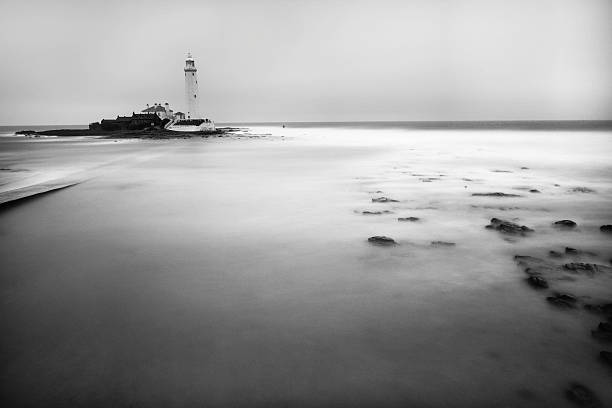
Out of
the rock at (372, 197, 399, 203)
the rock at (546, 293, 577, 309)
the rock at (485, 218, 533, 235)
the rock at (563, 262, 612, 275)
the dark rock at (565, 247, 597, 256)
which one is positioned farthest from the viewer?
the rock at (372, 197, 399, 203)

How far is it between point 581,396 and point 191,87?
68.8m

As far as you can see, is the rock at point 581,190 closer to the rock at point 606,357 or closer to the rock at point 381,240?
the rock at point 381,240

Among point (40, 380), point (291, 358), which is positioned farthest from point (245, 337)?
point (40, 380)

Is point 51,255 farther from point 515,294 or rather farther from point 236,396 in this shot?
point 515,294

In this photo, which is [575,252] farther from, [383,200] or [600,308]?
[383,200]

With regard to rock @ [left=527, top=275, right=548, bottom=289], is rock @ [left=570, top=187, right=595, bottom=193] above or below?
above

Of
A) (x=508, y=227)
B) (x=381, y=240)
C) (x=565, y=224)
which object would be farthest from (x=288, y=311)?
(x=565, y=224)

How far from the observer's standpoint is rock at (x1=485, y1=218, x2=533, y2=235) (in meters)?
6.67

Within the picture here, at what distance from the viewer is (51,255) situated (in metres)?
5.81

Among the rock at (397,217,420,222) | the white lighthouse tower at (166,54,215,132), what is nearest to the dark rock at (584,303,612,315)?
the rock at (397,217,420,222)

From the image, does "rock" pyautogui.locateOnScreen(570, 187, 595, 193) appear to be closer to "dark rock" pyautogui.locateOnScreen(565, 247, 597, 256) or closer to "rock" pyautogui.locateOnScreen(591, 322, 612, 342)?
"dark rock" pyautogui.locateOnScreen(565, 247, 597, 256)

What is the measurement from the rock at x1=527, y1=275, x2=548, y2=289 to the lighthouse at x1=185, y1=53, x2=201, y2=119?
66486 mm

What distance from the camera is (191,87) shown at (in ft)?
211

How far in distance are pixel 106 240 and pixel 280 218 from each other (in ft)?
11.3
